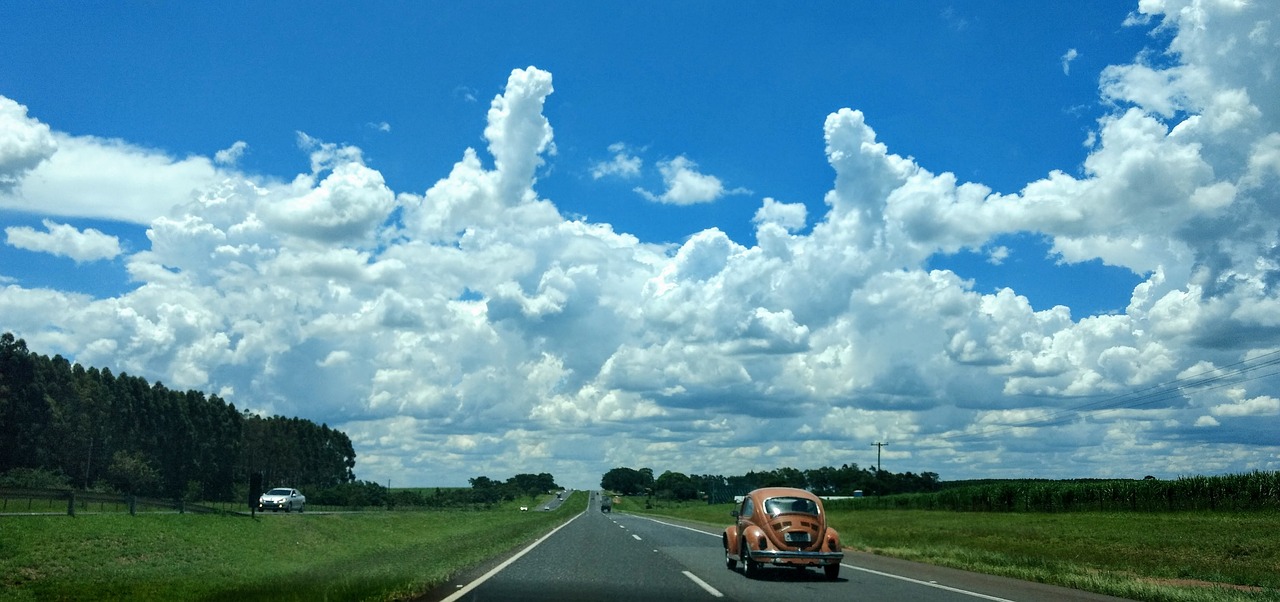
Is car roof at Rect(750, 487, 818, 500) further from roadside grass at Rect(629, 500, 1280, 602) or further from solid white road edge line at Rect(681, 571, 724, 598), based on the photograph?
roadside grass at Rect(629, 500, 1280, 602)

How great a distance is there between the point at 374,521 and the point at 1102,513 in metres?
47.4

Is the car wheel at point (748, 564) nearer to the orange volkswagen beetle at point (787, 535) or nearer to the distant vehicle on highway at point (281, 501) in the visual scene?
the orange volkswagen beetle at point (787, 535)

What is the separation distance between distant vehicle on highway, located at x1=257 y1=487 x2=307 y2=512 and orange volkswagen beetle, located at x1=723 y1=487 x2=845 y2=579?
180ft

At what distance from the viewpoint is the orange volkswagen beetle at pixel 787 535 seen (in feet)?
71.6

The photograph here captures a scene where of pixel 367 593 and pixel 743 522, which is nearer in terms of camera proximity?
pixel 367 593

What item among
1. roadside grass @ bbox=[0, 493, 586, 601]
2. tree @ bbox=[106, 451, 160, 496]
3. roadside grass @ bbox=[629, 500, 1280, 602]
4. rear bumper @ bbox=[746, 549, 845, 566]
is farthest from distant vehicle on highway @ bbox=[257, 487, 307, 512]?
rear bumper @ bbox=[746, 549, 845, 566]

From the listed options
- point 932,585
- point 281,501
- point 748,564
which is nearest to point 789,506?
point 748,564

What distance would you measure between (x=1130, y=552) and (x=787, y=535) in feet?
55.7

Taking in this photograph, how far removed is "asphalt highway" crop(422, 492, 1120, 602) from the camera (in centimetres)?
1730

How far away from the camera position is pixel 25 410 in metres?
90.4

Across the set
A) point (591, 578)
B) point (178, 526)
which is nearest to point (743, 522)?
point (591, 578)

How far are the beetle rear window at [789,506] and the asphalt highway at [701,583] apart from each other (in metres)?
1.45

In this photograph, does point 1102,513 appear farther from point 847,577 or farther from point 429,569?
point 429,569

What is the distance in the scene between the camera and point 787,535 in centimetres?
2198
